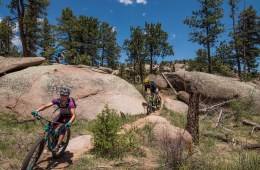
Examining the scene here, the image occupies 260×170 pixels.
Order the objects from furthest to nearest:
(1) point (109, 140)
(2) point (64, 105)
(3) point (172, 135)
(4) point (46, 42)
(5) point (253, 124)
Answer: (4) point (46, 42), (5) point (253, 124), (3) point (172, 135), (1) point (109, 140), (2) point (64, 105)

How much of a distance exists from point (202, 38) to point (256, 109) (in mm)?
14394

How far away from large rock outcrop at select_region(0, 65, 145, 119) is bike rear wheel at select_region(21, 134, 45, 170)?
7309 millimetres

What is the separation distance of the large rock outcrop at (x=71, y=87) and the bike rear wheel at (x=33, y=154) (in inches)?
288

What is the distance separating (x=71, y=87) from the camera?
14883 mm

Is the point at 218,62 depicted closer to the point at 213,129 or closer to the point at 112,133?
the point at 213,129

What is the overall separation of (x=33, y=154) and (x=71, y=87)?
8797 mm

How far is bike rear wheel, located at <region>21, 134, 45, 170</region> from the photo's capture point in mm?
6074

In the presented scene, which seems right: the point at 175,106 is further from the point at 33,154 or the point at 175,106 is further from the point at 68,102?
the point at 33,154

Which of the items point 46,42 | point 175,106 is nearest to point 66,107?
point 175,106

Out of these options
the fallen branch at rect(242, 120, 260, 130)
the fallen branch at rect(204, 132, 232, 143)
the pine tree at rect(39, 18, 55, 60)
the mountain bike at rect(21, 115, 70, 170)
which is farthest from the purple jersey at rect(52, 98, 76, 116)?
the pine tree at rect(39, 18, 55, 60)

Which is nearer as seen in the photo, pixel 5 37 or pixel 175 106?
pixel 175 106

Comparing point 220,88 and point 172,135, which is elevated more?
point 220,88

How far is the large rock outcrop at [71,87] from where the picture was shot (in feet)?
44.8

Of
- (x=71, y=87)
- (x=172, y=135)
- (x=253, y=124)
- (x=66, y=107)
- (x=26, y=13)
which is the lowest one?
(x=253, y=124)
